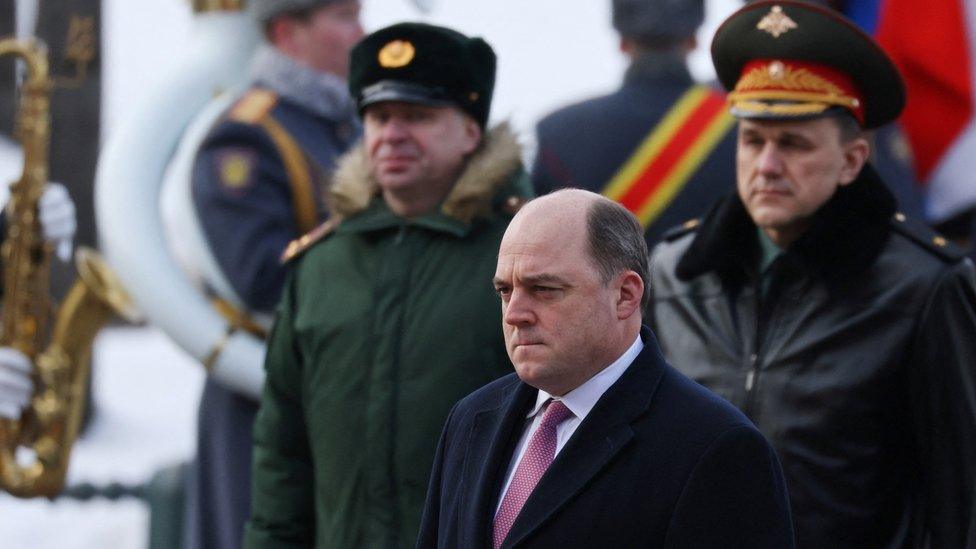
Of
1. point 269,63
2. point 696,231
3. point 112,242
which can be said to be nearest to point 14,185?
point 112,242

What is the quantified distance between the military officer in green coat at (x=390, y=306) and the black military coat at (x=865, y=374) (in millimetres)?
588

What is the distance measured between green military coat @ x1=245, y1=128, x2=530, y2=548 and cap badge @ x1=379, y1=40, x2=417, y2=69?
229mm

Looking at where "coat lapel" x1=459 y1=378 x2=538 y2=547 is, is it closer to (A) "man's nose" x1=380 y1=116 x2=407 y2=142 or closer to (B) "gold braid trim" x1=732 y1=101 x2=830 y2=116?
(B) "gold braid trim" x1=732 y1=101 x2=830 y2=116

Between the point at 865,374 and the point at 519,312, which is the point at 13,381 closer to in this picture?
the point at 865,374

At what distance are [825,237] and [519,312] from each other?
1241mm

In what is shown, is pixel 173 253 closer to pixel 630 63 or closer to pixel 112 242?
pixel 112 242

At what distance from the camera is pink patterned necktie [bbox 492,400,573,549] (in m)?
3.39

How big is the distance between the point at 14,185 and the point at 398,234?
2283 millimetres

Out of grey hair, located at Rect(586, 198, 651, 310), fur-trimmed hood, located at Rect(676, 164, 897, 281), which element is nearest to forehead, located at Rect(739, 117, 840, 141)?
fur-trimmed hood, located at Rect(676, 164, 897, 281)

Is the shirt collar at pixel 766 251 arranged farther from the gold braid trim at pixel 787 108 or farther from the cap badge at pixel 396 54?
the cap badge at pixel 396 54

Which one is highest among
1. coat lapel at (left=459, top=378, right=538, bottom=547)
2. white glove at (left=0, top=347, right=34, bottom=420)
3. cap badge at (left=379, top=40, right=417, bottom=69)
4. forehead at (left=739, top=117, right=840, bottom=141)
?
forehead at (left=739, top=117, right=840, bottom=141)

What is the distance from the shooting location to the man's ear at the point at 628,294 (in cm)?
340

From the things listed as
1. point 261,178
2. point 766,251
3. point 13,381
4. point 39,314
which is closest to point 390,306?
point 766,251

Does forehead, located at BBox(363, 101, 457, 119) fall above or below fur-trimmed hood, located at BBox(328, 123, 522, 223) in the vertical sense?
above
